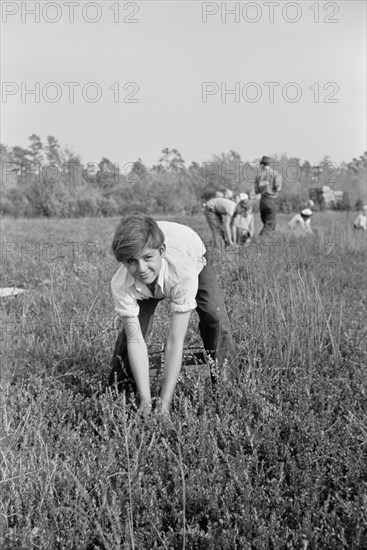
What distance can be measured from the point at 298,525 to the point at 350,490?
0.98 ft

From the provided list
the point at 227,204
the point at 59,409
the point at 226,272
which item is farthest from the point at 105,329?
the point at 227,204

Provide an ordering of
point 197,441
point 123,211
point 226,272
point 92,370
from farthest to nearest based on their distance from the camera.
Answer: point 123,211
point 226,272
point 92,370
point 197,441

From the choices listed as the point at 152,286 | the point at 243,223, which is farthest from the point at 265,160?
the point at 152,286

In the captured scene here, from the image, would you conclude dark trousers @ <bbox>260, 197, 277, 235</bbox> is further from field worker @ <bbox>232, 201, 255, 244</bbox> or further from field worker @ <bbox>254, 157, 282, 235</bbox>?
field worker @ <bbox>232, 201, 255, 244</bbox>

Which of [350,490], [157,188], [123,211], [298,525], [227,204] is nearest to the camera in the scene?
[298,525]

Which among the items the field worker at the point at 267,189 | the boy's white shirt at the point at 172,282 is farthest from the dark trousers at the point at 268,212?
the boy's white shirt at the point at 172,282

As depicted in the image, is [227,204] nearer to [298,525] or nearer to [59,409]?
[59,409]

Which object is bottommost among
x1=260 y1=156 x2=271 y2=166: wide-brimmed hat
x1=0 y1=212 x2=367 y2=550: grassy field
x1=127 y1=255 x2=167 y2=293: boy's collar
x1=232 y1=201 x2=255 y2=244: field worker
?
x1=0 y1=212 x2=367 y2=550: grassy field

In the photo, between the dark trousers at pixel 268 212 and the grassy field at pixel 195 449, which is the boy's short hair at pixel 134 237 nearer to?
the grassy field at pixel 195 449

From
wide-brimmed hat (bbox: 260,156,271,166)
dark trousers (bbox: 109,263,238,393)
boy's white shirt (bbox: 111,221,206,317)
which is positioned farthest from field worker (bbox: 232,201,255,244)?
boy's white shirt (bbox: 111,221,206,317)

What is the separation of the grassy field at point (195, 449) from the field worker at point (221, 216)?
527 cm

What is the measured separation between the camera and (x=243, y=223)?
9172 millimetres

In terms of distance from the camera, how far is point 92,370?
3.30 meters

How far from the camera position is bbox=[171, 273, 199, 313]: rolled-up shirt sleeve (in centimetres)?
247
